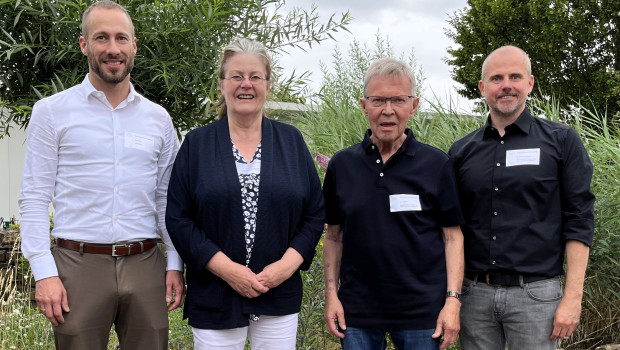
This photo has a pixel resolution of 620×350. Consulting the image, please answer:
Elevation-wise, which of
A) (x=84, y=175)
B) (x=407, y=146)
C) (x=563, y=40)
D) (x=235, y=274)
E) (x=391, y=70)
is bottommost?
(x=235, y=274)

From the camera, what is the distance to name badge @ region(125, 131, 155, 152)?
106 inches

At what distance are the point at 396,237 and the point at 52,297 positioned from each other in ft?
4.62

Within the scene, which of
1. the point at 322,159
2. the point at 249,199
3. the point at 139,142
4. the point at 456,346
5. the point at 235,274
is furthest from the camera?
the point at 322,159

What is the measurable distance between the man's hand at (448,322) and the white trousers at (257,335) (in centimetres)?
59

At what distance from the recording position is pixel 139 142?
2705 millimetres

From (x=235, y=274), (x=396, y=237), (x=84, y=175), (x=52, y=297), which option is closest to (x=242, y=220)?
(x=235, y=274)

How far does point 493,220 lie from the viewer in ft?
8.57

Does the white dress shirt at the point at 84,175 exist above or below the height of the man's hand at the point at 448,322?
above

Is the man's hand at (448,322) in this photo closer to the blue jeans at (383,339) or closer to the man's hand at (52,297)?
the blue jeans at (383,339)

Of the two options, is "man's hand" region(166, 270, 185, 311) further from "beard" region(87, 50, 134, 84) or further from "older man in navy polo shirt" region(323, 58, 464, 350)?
"beard" region(87, 50, 134, 84)

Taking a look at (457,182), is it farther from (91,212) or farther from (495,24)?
(495,24)

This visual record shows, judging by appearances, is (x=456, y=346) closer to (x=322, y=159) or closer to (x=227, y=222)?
(x=322, y=159)

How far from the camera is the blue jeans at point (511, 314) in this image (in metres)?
2.52

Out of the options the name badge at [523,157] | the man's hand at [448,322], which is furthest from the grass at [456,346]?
the name badge at [523,157]
